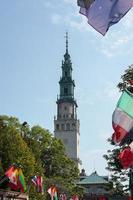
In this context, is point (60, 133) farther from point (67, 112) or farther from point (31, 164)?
point (31, 164)

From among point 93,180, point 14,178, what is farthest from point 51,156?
point 93,180

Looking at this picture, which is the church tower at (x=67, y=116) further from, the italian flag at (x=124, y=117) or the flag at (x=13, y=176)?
the italian flag at (x=124, y=117)

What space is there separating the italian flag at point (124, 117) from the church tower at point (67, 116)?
12796cm

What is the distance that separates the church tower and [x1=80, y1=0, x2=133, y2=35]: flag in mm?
134560

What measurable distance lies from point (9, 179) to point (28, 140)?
115ft

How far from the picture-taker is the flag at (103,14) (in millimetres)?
10289

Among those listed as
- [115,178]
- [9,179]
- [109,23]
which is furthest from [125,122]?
[115,178]

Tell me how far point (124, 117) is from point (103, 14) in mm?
6756

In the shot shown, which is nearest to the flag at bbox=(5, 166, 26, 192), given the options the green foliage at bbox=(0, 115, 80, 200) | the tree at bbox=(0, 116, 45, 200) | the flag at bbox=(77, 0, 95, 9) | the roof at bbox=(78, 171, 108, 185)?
the green foliage at bbox=(0, 115, 80, 200)

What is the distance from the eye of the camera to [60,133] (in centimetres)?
15350

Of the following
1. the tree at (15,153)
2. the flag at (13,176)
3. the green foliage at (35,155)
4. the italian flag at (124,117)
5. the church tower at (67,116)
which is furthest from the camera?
the church tower at (67,116)

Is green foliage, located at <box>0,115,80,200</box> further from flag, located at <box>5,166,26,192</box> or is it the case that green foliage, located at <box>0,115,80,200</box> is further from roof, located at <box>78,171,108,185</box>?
roof, located at <box>78,171,108,185</box>

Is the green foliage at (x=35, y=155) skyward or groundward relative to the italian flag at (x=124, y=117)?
skyward

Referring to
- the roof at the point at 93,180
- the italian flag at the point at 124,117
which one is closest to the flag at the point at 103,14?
the italian flag at the point at 124,117
